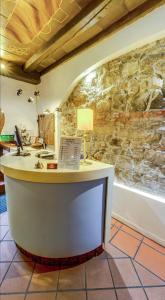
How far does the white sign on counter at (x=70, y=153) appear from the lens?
1405 millimetres

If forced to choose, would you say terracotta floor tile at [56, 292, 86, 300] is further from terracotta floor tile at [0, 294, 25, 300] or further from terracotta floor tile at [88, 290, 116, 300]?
terracotta floor tile at [0, 294, 25, 300]

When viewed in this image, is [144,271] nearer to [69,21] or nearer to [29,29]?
[69,21]

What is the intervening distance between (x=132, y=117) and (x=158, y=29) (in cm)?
100

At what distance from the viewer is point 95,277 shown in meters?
1.41

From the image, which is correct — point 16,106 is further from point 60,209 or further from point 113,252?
point 113,252

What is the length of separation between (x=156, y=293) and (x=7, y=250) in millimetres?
1504

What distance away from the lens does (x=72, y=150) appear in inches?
56.2

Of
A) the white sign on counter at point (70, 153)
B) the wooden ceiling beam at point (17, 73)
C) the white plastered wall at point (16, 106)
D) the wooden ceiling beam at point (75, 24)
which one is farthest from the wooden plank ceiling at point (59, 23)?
the white sign on counter at point (70, 153)

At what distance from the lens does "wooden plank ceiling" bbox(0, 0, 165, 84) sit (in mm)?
1796

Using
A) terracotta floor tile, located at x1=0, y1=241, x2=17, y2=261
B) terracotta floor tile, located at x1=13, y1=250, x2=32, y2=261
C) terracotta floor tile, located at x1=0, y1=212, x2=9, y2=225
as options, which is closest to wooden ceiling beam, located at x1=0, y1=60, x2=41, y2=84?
terracotta floor tile, located at x1=0, y1=212, x2=9, y2=225

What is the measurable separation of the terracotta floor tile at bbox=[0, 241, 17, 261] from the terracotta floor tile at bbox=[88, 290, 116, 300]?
887mm

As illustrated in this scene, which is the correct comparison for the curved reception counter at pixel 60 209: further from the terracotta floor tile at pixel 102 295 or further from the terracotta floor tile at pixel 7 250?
the terracotta floor tile at pixel 102 295

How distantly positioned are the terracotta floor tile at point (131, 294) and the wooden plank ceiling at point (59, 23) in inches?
111

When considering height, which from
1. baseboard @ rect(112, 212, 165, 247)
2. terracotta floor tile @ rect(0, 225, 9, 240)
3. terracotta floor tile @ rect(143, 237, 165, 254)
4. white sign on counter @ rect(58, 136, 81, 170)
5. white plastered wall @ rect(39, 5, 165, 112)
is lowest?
terracotta floor tile @ rect(0, 225, 9, 240)
